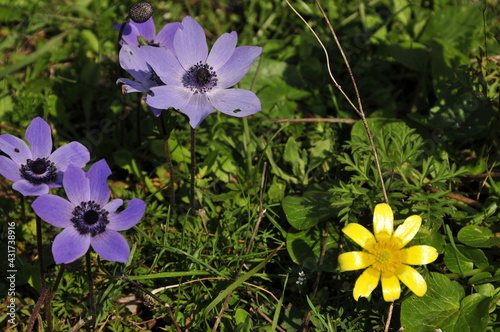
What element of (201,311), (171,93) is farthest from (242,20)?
(201,311)

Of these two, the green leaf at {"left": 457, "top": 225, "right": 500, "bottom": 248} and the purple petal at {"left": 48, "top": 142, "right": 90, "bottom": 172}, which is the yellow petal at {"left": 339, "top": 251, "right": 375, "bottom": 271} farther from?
the purple petal at {"left": 48, "top": 142, "right": 90, "bottom": 172}

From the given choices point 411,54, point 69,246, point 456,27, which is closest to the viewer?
point 69,246

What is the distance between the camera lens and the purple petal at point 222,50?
239cm

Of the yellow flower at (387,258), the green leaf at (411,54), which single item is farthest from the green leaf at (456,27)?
the yellow flower at (387,258)

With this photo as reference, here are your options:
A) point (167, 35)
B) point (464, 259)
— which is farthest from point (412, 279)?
point (167, 35)

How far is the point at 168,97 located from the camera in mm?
2232

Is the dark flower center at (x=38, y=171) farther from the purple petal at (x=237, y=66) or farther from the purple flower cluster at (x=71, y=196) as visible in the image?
the purple petal at (x=237, y=66)

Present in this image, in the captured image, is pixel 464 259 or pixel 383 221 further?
pixel 464 259

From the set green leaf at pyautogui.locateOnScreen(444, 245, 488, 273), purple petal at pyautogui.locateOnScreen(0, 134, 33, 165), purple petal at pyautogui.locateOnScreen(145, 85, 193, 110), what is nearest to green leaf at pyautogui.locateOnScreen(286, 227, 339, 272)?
green leaf at pyautogui.locateOnScreen(444, 245, 488, 273)

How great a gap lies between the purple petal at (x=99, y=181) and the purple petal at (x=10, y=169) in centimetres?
29

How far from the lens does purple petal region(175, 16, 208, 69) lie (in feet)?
7.81

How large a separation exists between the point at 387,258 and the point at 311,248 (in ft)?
1.72

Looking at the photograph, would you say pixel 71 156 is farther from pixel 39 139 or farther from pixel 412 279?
pixel 412 279

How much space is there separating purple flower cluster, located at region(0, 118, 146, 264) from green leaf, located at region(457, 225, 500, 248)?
1.50m
